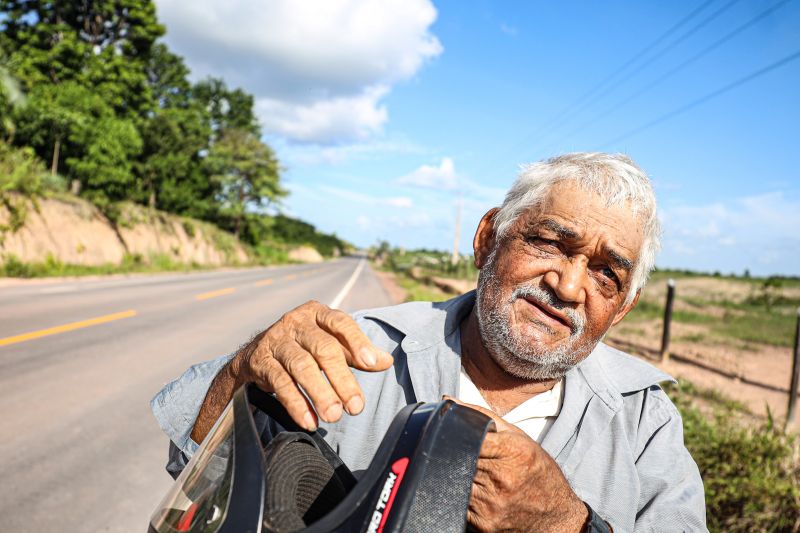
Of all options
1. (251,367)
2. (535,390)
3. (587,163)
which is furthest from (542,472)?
(587,163)

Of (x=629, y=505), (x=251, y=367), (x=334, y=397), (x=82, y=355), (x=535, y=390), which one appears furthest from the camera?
(x=82, y=355)

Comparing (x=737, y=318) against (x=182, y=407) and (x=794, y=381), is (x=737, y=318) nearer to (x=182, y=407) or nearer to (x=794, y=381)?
(x=794, y=381)

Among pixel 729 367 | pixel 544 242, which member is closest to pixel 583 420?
pixel 544 242

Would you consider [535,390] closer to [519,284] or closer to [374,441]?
[519,284]

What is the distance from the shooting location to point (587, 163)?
1.75 meters

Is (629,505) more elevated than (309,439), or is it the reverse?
(309,439)

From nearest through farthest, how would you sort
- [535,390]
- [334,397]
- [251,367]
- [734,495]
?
1. [334,397]
2. [251,367]
3. [535,390]
4. [734,495]

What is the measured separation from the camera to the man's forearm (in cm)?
130

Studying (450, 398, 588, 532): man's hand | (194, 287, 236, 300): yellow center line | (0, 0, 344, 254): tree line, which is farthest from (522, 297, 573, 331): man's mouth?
(0, 0, 344, 254): tree line

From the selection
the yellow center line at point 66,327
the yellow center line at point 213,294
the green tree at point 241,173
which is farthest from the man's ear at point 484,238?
the green tree at point 241,173

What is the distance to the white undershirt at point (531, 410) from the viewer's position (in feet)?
5.81

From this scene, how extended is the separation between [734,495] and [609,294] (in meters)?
2.39

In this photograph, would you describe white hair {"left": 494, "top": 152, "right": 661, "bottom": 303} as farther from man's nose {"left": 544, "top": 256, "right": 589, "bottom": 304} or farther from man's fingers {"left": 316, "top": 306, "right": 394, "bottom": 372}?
man's fingers {"left": 316, "top": 306, "right": 394, "bottom": 372}

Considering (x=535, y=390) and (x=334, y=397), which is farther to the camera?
(x=535, y=390)
